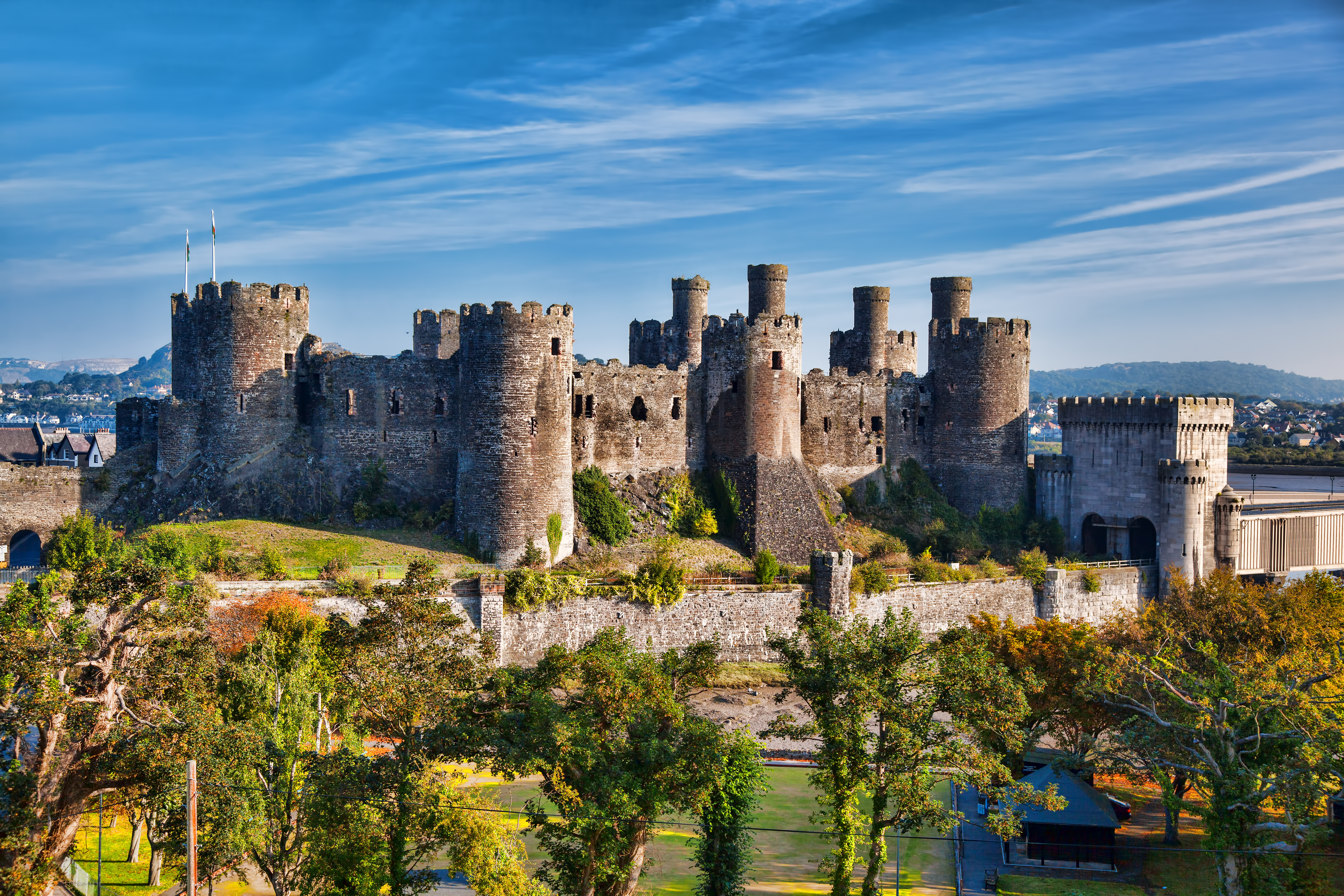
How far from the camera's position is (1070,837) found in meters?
30.4

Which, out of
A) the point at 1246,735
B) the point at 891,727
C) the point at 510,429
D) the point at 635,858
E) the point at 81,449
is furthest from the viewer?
the point at 81,449

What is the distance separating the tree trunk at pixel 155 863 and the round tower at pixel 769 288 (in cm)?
3325

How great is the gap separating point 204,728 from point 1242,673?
25.3m

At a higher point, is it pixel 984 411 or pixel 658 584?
pixel 984 411

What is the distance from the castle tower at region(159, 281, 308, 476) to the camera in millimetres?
44844

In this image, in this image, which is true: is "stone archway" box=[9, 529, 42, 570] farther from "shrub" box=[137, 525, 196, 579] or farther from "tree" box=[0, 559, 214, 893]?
"tree" box=[0, 559, 214, 893]

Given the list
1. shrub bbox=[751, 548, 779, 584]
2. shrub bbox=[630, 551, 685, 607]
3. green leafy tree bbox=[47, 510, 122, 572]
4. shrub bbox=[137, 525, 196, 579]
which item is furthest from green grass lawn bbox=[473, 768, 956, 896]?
green leafy tree bbox=[47, 510, 122, 572]

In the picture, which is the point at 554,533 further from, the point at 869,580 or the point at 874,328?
the point at 874,328

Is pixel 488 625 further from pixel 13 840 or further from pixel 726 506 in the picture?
pixel 13 840

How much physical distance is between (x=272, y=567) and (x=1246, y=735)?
29401 millimetres

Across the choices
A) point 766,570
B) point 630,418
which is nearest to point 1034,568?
point 766,570

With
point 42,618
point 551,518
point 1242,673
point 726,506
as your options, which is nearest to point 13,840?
point 42,618

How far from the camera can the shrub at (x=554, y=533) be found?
43.4 m

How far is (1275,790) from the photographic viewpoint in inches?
1006
